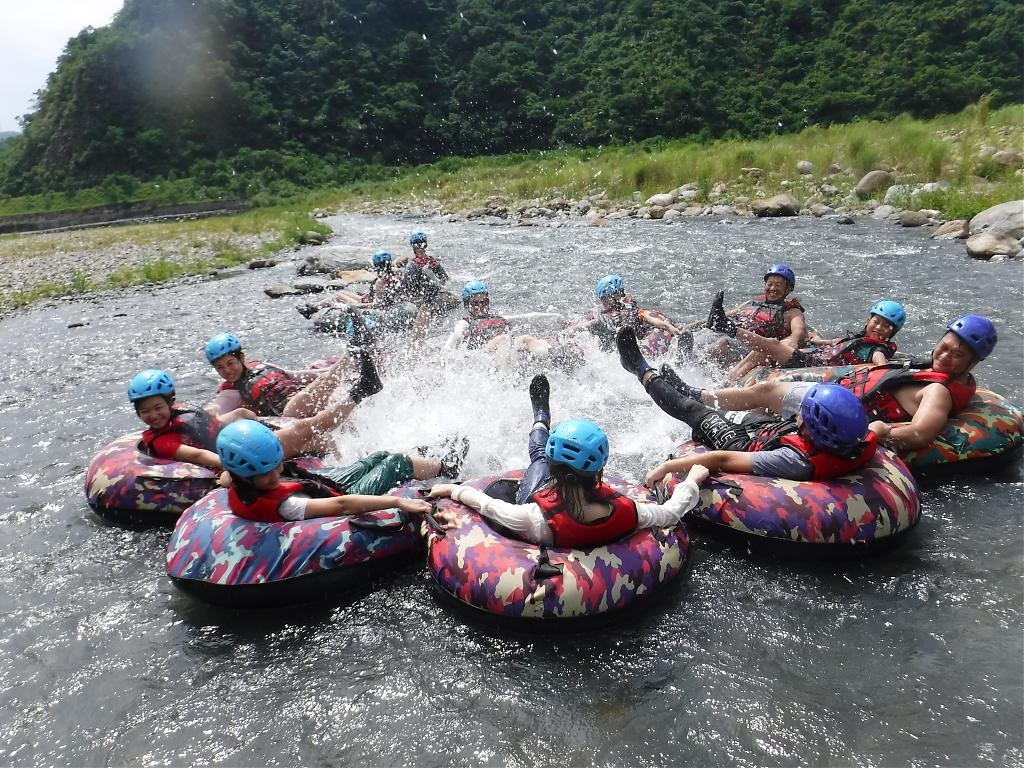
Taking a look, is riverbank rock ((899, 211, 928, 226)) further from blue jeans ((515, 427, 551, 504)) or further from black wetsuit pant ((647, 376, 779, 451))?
blue jeans ((515, 427, 551, 504))

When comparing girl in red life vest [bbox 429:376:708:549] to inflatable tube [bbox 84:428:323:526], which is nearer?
girl in red life vest [bbox 429:376:708:549]

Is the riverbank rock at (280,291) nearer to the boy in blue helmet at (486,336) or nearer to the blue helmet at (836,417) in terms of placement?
the boy in blue helmet at (486,336)

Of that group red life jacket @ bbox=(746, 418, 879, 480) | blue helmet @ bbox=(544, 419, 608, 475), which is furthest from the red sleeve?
red life jacket @ bbox=(746, 418, 879, 480)

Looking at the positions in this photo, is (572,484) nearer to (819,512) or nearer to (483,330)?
(819,512)

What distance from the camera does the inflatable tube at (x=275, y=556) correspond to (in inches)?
178

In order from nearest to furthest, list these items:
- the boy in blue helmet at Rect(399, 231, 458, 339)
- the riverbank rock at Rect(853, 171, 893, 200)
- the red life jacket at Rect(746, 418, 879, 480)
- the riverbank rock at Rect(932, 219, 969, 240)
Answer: the red life jacket at Rect(746, 418, 879, 480)
the boy in blue helmet at Rect(399, 231, 458, 339)
the riverbank rock at Rect(932, 219, 969, 240)
the riverbank rock at Rect(853, 171, 893, 200)

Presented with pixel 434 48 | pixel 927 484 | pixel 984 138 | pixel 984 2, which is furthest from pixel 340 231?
pixel 434 48

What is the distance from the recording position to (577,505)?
4.29m

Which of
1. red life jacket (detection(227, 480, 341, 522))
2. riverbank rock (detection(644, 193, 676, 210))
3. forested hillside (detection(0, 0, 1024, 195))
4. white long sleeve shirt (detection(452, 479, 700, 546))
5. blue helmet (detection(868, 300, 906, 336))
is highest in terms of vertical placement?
forested hillside (detection(0, 0, 1024, 195))

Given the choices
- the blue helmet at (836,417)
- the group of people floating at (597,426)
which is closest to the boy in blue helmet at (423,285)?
the group of people floating at (597,426)

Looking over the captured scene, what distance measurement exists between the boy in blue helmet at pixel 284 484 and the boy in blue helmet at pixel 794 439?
2259mm

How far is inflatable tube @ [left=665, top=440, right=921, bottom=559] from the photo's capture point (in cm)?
468

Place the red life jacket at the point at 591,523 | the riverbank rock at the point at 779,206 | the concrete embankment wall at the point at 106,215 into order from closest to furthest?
the red life jacket at the point at 591,523 < the riverbank rock at the point at 779,206 < the concrete embankment wall at the point at 106,215

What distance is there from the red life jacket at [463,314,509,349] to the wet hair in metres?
5.36
